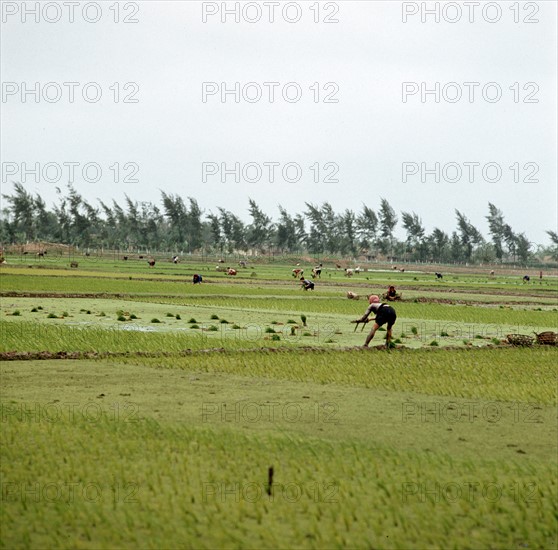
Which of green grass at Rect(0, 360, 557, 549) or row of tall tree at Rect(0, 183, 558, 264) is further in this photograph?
row of tall tree at Rect(0, 183, 558, 264)

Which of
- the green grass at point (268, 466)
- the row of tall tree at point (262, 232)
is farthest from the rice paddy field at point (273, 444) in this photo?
the row of tall tree at point (262, 232)

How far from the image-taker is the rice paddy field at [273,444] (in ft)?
28.2

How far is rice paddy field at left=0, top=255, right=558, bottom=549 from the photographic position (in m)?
8.59

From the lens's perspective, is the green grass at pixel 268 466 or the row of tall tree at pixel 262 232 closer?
the green grass at pixel 268 466

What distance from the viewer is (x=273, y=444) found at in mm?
11664

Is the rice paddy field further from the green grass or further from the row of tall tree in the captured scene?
the row of tall tree

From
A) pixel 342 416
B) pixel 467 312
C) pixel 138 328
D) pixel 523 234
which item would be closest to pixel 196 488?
pixel 342 416

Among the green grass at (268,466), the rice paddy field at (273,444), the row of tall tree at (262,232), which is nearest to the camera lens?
the green grass at (268,466)

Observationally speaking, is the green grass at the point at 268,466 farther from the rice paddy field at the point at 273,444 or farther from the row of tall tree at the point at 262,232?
the row of tall tree at the point at 262,232

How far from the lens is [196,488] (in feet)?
31.6

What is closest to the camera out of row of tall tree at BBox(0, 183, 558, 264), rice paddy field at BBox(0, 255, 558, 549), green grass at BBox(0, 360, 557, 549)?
green grass at BBox(0, 360, 557, 549)

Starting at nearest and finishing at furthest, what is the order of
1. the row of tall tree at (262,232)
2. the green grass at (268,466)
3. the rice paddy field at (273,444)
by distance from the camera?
the green grass at (268,466)
the rice paddy field at (273,444)
the row of tall tree at (262,232)

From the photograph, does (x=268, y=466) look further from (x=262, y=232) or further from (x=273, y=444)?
(x=262, y=232)

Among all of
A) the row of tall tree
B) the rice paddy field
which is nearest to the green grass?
the rice paddy field
